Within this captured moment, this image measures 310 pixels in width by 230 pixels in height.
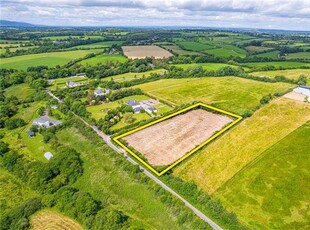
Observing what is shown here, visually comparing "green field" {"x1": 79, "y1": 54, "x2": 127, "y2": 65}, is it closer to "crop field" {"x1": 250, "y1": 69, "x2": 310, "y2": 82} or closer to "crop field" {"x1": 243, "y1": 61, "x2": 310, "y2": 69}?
"crop field" {"x1": 243, "y1": 61, "x2": 310, "y2": 69}

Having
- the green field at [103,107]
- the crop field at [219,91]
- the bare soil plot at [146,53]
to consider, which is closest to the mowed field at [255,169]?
the crop field at [219,91]

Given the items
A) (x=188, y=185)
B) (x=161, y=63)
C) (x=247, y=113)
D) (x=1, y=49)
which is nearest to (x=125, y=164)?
(x=188, y=185)

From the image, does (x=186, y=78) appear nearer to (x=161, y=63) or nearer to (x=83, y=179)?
(x=161, y=63)

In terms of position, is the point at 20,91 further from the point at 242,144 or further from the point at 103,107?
the point at 242,144

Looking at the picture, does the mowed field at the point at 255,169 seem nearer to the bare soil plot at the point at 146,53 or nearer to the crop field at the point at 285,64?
the crop field at the point at 285,64

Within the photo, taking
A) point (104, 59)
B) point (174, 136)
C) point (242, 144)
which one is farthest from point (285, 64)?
point (174, 136)

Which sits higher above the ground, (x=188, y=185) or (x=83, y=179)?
(x=188, y=185)
